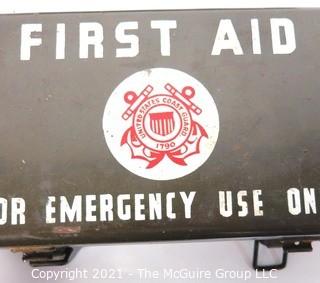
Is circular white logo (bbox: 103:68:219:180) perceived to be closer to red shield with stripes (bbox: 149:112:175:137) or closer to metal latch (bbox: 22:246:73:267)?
red shield with stripes (bbox: 149:112:175:137)

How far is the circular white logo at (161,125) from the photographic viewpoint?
55cm

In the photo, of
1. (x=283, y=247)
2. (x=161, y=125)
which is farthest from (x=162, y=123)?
(x=283, y=247)

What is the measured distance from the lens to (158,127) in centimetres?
55

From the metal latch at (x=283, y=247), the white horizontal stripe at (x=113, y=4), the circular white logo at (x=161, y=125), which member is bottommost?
the metal latch at (x=283, y=247)

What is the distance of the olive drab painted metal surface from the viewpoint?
544 millimetres

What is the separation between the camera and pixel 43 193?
1.78ft

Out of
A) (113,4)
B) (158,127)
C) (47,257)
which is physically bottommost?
(47,257)

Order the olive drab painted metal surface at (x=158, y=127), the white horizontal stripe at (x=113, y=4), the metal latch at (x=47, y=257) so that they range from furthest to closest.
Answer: the white horizontal stripe at (x=113, y=4) → the metal latch at (x=47, y=257) → the olive drab painted metal surface at (x=158, y=127)

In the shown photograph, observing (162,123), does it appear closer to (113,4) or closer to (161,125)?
(161,125)

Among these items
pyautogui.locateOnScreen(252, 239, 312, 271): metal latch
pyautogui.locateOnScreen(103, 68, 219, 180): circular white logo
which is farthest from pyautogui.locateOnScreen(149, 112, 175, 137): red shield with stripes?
pyautogui.locateOnScreen(252, 239, 312, 271): metal latch

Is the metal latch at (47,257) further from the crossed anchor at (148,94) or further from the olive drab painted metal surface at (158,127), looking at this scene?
the crossed anchor at (148,94)

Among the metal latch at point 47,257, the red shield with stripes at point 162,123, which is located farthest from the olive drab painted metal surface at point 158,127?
the metal latch at point 47,257

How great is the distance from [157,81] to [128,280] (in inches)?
12.4

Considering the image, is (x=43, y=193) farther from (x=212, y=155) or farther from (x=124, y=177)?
(x=212, y=155)
